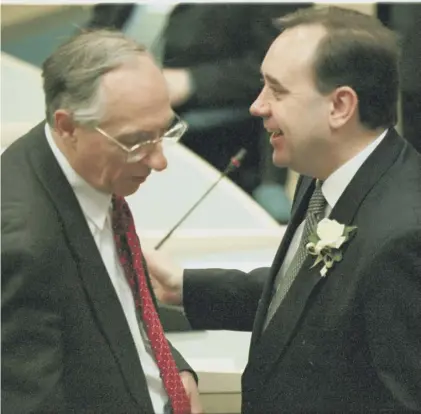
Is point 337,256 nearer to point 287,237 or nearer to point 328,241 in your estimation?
point 328,241

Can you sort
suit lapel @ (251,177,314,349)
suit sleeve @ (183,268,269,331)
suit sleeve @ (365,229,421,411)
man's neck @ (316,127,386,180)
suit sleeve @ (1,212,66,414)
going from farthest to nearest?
suit sleeve @ (183,268,269,331) → suit lapel @ (251,177,314,349) → man's neck @ (316,127,386,180) → suit sleeve @ (365,229,421,411) → suit sleeve @ (1,212,66,414)

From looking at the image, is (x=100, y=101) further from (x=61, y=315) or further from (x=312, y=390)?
(x=312, y=390)

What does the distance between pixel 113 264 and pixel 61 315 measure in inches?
5.3

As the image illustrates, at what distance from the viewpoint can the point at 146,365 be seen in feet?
3.51

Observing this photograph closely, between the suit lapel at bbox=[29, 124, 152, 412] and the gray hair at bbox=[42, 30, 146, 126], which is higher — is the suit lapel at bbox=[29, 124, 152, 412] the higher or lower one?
the lower one

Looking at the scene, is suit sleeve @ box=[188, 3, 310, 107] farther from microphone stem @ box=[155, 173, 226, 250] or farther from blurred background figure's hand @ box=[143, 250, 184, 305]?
blurred background figure's hand @ box=[143, 250, 184, 305]

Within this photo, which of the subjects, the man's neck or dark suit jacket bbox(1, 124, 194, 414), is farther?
the man's neck

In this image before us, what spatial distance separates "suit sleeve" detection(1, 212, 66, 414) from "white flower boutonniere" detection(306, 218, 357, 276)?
1.27ft

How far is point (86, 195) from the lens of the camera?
99 cm

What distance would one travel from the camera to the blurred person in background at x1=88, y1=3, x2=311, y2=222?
49.4 inches

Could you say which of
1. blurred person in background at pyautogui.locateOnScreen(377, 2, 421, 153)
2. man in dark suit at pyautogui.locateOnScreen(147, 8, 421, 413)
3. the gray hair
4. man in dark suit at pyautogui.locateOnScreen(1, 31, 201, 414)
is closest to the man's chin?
man in dark suit at pyautogui.locateOnScreen(1, 31, 201, 414)

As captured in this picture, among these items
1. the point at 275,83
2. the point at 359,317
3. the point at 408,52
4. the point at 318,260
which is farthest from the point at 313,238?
the point at 408,52

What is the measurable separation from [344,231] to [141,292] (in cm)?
31

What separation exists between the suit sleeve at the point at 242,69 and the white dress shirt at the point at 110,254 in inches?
12.8
